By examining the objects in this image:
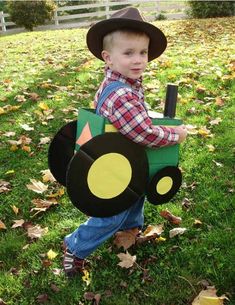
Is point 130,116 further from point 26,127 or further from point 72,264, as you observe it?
point 26,127

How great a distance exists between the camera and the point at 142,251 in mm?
2752

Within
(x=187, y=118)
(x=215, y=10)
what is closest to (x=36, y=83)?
(x=187, y=118)

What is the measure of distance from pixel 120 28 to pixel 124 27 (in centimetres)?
2

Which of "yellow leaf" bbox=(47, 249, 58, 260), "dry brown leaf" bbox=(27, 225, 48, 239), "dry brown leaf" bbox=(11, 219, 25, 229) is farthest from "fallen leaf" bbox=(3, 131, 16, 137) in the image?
"yellow leaf" bbox=(47, 249, 58, 260)

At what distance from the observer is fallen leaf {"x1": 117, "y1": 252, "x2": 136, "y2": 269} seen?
263cm

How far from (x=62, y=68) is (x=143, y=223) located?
4912 mm

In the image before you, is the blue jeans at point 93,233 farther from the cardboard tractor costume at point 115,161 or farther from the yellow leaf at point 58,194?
the yellow leaf at point 58,194

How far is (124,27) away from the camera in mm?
2221

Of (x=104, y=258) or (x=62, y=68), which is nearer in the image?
(x=104, y=258)

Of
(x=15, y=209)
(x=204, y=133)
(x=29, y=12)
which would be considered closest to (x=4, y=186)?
(x=15, y=209)

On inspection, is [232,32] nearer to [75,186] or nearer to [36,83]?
[36,83]

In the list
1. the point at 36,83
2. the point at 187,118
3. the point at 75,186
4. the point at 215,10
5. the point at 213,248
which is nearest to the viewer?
the point at 75,186

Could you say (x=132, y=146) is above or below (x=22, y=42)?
above

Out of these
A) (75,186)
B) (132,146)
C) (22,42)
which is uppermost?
(132,146)
